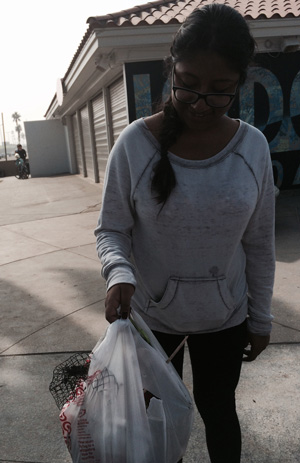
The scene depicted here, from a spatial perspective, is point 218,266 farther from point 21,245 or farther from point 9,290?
point 21,245

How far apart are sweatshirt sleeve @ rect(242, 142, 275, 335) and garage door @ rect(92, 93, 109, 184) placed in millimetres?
11376

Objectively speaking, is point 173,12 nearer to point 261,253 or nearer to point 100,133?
point 100,133

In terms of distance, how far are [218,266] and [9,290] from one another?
3.58m

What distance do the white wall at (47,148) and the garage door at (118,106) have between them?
41.6 ft

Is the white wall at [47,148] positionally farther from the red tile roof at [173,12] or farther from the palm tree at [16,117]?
the palm tree at [16,117]

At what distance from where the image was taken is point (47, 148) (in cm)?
2345

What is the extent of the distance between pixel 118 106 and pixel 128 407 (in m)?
9.84

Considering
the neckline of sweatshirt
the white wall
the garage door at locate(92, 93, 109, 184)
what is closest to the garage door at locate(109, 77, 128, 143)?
the garage door at locate(92, 93, 109, 184)

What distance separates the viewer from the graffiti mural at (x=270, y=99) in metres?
8.70

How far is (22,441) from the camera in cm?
225

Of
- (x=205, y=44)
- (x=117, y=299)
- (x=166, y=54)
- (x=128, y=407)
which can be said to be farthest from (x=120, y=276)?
(x=166, y=54)

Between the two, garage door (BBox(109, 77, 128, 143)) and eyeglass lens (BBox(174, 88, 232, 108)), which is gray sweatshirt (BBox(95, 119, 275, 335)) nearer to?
eyeglass lens (BBox(174, 88, 232, 108))

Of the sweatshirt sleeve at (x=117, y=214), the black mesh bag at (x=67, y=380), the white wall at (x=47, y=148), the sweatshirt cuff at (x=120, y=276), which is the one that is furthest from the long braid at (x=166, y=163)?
the white wall at (x=47, y=148)

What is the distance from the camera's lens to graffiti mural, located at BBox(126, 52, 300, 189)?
28.6ft
